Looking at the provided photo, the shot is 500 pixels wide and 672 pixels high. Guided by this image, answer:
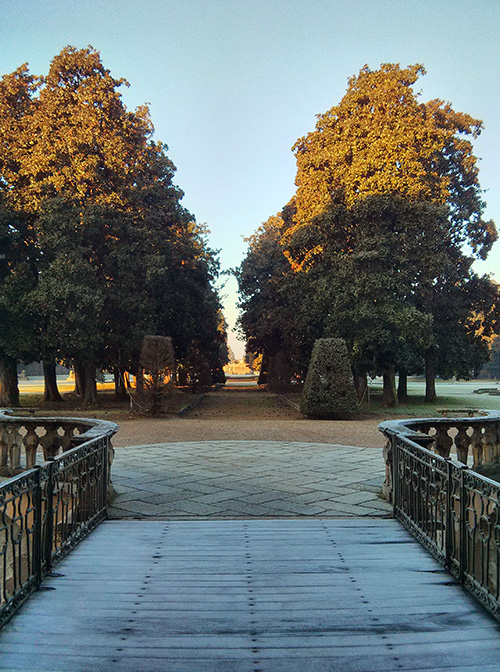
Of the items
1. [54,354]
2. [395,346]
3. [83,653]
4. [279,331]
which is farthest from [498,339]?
[83,653]

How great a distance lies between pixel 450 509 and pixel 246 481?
358 centimetres

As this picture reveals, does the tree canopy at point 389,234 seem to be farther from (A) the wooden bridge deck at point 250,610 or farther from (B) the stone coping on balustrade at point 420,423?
(A) the wooden bridge deck at point 250,610

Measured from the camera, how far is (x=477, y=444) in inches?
306

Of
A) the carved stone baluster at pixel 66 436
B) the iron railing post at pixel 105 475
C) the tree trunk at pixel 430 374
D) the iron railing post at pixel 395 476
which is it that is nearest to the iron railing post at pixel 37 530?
the iron railing post at pixel 105 475

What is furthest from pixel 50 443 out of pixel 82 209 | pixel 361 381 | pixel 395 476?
pixel 361 381

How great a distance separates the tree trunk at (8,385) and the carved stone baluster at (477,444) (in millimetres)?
18023

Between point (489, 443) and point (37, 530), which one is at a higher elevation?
point (37, 530)

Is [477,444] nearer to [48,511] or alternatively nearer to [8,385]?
[48,511]

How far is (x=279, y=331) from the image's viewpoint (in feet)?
94.7

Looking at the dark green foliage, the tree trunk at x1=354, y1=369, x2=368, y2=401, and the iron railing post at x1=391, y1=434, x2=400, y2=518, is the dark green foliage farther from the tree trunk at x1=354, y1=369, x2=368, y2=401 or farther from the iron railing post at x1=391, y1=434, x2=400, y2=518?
the iron railing post at x1=391, y1=434, x2=400, y2=518

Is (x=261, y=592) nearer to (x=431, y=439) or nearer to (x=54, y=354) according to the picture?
(x=431, y=439)

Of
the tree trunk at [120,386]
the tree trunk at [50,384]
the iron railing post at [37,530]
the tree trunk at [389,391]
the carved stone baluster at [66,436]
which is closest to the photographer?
the iron railing post at [37,530]

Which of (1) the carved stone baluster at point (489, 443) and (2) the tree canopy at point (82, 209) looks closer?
(1) the carved stone baluster at point (489, 443)

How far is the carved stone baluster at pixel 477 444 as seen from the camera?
7766mm
